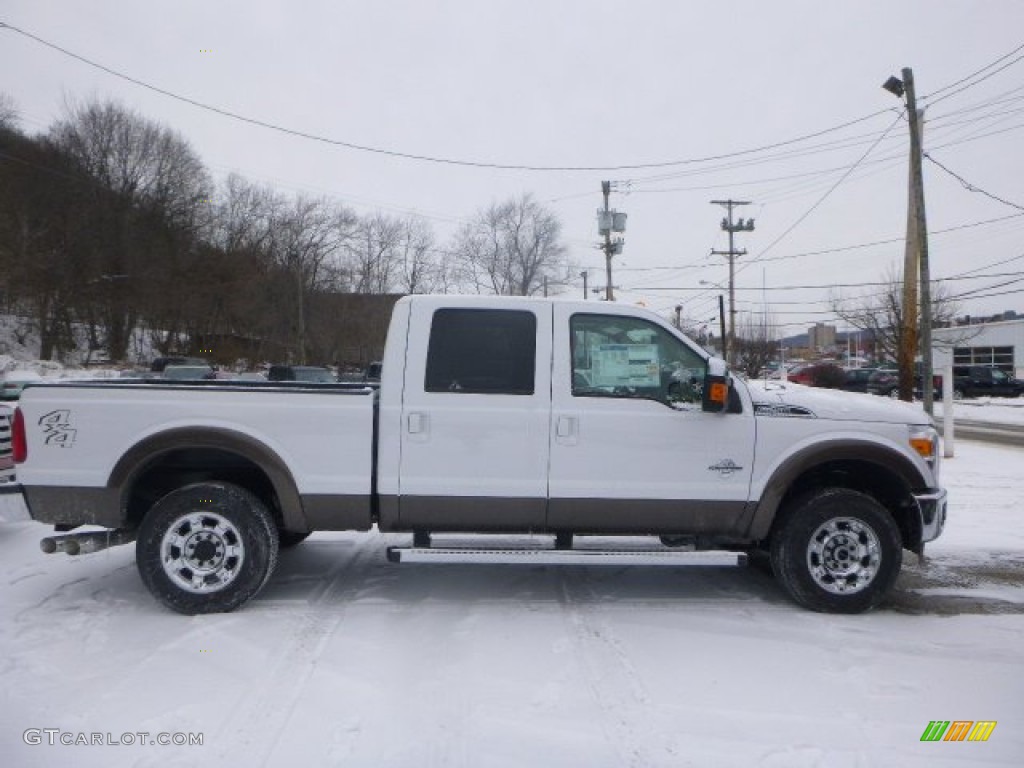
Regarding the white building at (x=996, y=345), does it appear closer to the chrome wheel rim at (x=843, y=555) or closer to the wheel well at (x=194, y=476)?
the chrome wheel rim at (x=843, y=555)

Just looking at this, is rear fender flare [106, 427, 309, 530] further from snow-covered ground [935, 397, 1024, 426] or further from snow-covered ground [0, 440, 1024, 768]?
snow-covered ground [935, 397, 1024, 426]

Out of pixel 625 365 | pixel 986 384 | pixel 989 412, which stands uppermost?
pixel 625 365

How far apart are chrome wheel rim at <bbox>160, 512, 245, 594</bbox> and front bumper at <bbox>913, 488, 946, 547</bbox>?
14.8ft

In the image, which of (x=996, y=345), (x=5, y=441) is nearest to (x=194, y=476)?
(x=5, y=441)

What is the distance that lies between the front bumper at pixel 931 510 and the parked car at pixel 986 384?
129ft

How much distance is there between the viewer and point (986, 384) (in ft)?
128

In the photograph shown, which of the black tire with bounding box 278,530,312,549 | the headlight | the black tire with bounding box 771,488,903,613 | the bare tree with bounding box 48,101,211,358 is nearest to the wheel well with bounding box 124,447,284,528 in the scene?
the black tire with bounding box 278,530,312,549

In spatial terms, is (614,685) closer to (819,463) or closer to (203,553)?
(819,463)

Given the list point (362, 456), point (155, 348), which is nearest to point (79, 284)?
point (155, 348)

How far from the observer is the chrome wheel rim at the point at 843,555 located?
489cm

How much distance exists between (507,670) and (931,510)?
306 centimetres

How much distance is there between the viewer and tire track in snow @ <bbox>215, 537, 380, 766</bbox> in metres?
3.24

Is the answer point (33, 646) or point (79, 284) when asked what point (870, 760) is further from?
point (79, 284)

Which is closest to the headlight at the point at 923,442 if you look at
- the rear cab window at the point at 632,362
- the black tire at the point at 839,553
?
the black tire at the point at 839,553
